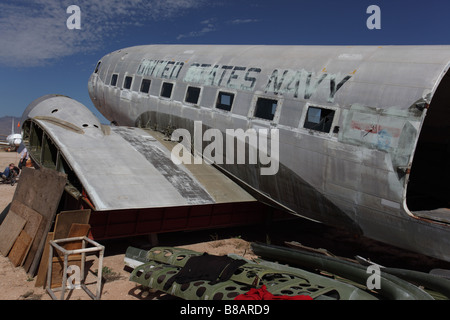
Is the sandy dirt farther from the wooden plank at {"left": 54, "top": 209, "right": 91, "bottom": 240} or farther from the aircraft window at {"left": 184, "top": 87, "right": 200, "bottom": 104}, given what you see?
the aircraft window at {"left": 184, "top": 87, "right": 200, "bottom": 104}

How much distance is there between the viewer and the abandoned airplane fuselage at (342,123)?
8.12 metres

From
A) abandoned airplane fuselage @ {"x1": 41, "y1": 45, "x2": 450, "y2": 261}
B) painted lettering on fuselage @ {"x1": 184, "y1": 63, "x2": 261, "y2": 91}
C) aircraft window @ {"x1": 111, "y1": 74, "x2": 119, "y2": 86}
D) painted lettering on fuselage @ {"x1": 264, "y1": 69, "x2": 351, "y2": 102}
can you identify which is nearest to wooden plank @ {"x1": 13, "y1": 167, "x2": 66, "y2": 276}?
abandoned airplane fuselage @ {"x1": 41, "y1": 45, "x2": 450, "y2": 261}

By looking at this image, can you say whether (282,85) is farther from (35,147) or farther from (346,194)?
(35,147)

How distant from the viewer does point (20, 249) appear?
33.9ft

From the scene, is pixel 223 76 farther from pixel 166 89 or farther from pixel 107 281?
pixel 107 281

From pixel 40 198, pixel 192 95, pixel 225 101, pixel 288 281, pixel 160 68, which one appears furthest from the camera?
pixel 160 68

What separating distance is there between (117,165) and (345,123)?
712 centimetres

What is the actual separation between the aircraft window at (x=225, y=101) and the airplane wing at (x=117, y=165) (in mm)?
2377

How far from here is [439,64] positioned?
7980 mm

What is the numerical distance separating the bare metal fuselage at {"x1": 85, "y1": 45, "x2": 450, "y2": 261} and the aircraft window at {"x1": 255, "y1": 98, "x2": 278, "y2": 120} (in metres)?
0.03

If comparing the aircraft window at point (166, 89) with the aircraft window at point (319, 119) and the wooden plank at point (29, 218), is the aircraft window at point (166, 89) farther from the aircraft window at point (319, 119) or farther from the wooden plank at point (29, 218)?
the aircraft window at point (319, 119)

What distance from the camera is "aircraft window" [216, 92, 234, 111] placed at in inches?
483

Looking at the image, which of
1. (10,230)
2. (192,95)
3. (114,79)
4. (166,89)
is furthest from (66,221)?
(114,79)

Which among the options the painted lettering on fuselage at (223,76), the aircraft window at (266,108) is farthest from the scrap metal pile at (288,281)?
the painted lettering on fuselage at (223,76)
